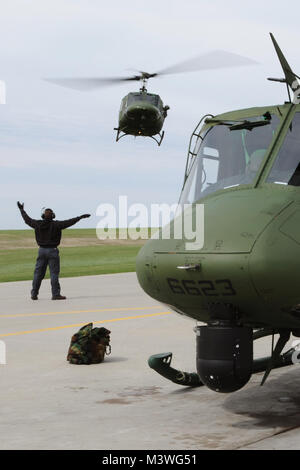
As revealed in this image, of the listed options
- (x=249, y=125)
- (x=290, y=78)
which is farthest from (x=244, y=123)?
(x=290, y=78)

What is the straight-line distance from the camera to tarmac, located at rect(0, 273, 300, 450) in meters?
5.48

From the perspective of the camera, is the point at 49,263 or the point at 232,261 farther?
the point at 49,263

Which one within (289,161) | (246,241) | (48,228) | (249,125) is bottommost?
(48,228)

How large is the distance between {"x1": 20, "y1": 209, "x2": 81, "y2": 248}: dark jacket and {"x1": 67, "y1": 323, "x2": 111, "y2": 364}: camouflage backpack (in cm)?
741

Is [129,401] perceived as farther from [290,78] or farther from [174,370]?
[290,78]

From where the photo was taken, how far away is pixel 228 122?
6926 mm

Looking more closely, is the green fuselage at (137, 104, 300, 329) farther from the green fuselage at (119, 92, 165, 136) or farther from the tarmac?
the green fuselage at (119, 92, 165, 136)

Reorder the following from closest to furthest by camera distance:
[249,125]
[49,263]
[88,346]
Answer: [249,125] → [88,346] → [49,263]

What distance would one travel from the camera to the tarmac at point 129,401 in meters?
5.48

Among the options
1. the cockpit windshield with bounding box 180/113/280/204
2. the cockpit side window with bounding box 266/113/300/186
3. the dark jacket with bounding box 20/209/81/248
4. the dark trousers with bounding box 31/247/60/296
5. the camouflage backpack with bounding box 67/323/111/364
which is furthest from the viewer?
the dark trousers with bounding box 31/247/60/296

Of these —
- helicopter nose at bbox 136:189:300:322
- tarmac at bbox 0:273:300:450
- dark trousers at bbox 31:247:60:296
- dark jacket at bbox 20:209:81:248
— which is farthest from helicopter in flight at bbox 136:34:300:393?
dark trousers at bbox 31:247:60:296

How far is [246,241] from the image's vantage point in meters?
5.27

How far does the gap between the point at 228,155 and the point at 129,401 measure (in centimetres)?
269
